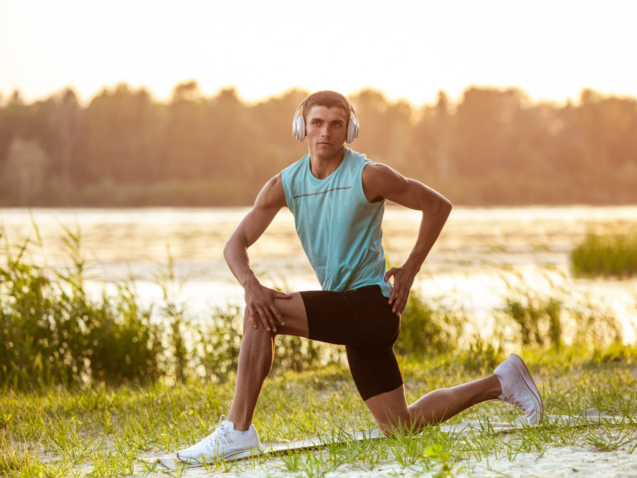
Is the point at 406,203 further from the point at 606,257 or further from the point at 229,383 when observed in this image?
the point at 606,257

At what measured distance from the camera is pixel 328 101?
11.9ft

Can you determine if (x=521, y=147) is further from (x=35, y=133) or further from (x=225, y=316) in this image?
(x=225, y=316)

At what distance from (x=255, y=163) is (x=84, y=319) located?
48781 millimetres

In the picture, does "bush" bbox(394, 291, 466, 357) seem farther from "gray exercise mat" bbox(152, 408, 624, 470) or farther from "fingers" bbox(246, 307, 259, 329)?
"fingers" bbox(246, 307, 259, 329)

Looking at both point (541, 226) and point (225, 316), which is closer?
point (225, 316)

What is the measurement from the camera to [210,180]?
56406 mm

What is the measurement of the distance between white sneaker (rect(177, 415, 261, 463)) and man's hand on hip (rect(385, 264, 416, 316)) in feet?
3.04

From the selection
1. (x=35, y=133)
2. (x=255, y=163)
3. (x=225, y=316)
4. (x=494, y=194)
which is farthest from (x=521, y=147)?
(x=225, y=316)

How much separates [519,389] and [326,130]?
1.69m

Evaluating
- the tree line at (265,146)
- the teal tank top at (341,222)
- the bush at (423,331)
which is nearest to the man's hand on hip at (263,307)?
the teal tank top at (341,222)

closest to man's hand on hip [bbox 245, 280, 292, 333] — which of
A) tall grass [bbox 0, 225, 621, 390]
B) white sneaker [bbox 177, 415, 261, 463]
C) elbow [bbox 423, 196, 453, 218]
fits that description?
white sneaker [bbox 177, 415, 261, 463]

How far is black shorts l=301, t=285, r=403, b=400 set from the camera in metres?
3.47

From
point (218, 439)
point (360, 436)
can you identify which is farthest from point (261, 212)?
point (360, 436)

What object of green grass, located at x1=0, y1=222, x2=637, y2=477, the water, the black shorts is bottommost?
the water
